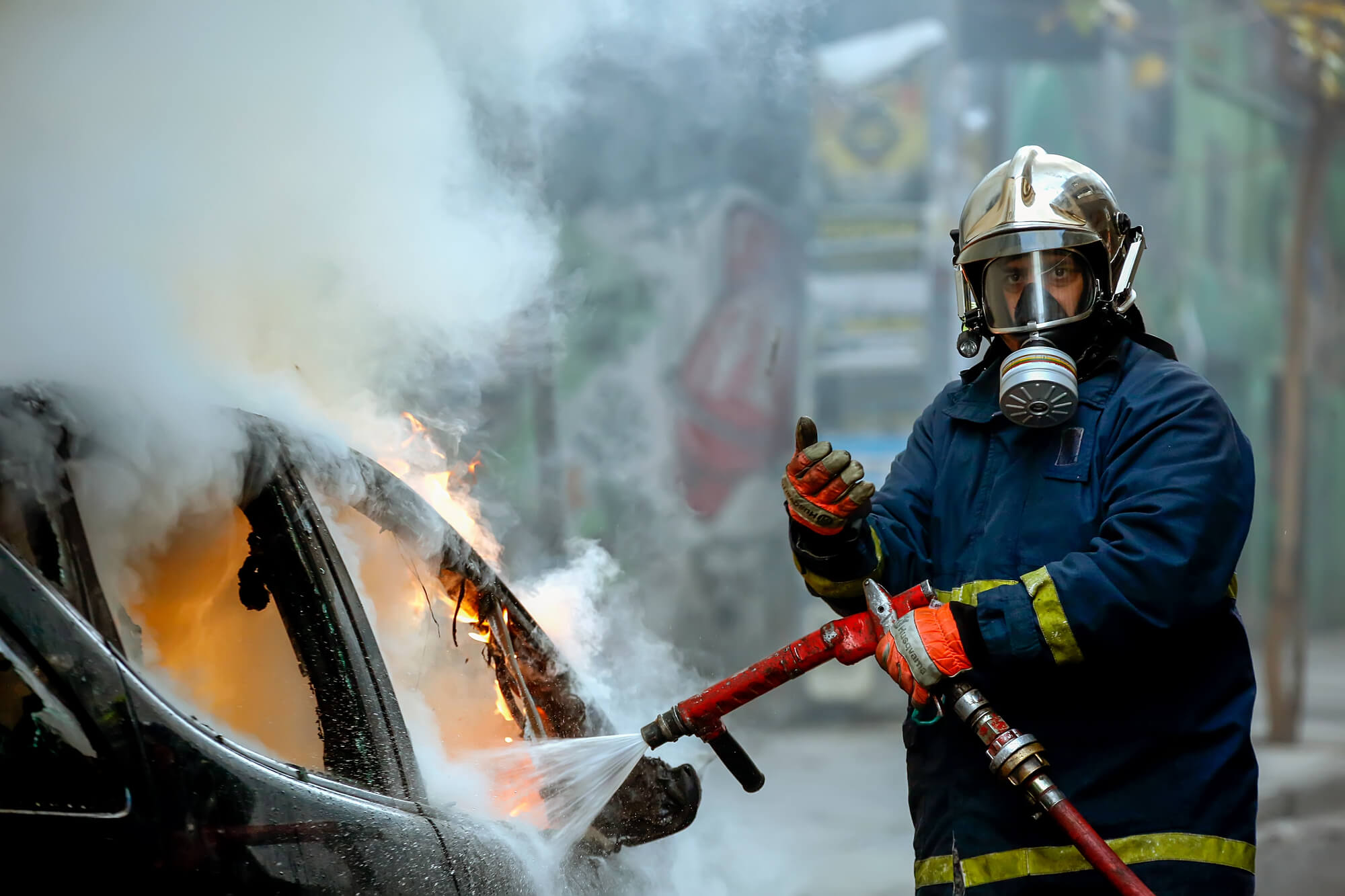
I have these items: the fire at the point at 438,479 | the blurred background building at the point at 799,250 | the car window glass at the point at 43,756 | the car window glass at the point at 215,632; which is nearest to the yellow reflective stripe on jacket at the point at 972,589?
the car window glass at the point at 215,632

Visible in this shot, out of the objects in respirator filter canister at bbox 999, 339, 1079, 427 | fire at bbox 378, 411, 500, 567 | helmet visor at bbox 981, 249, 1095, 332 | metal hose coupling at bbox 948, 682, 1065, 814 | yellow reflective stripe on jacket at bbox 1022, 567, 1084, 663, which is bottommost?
metal hose coupling at bbox 948, 682, 1065, 814

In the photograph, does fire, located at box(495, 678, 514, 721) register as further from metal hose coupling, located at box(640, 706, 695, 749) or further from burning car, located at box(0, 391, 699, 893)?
metal hose coupling, located at box(640, 706, 695, 749)

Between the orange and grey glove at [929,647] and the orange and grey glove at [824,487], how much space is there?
9.1 inches

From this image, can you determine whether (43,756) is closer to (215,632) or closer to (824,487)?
(215,632)

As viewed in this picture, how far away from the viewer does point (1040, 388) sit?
2307 millimetres

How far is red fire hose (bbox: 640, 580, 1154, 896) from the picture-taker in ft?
6.77

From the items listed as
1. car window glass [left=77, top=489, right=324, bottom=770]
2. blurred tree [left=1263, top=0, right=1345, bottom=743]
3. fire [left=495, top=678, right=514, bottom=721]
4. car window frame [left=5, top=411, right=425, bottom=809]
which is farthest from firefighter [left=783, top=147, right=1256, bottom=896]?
blurred tree [left=1263, top=0, right=1345, bottom=743]

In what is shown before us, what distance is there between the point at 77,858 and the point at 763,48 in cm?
634

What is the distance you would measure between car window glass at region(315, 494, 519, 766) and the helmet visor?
133cm

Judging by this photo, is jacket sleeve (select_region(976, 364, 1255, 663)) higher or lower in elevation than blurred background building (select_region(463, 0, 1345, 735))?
lower

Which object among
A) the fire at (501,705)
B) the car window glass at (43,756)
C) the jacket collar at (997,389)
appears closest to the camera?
the car window glass at (43,756)

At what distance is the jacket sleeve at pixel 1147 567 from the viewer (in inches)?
82.7

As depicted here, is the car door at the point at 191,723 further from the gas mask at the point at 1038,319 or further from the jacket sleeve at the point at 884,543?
the gas mask at the point at 1038,319

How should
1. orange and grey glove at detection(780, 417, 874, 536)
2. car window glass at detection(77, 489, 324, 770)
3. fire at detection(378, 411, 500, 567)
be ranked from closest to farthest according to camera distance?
car window glass at detection(77, 489, 324, 770), orange and grey glove at detection(780, 417, 874, 536), fire at detection(378, 411, 500, 567)
